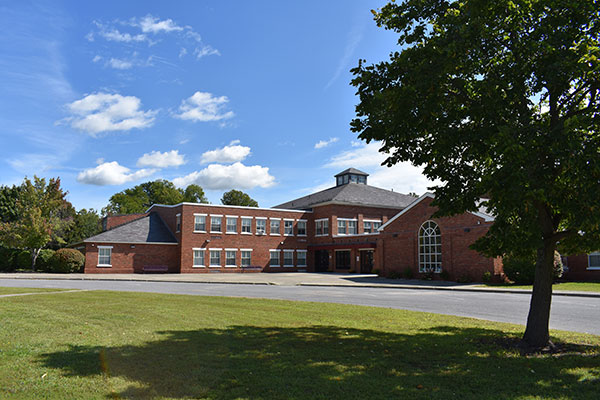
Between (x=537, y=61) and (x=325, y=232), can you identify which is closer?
(x=537, y=61)

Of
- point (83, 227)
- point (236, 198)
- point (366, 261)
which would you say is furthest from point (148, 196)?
point (366, 261)

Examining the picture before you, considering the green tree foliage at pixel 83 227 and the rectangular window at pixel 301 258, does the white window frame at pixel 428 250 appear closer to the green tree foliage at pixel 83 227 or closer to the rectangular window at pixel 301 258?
the rectangular window at pixel 301 258

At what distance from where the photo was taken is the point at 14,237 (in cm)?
4384

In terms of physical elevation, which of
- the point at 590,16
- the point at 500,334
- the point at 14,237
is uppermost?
the point at 590,16

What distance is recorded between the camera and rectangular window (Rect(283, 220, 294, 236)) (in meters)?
54.5

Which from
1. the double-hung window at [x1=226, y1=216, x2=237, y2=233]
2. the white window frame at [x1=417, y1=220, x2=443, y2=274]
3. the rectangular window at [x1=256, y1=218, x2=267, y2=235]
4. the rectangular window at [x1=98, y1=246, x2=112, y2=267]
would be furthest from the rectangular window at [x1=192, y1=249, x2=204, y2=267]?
the white window frame at [x1=417, y1=220, x2=443, y2=274]

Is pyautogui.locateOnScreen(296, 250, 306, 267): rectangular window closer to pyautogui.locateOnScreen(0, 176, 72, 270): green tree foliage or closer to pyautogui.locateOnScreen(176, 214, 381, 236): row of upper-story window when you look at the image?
pyautogui.locateOnScreen(176, 214, 381, 236): row of upper-story window

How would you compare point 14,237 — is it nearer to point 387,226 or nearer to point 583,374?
point 387,226

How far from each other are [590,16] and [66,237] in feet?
221

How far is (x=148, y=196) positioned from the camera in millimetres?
99375

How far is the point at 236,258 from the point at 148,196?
5487 cm

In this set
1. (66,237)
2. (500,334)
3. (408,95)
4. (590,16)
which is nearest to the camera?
(590,16)

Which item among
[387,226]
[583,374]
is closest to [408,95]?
[583,374]

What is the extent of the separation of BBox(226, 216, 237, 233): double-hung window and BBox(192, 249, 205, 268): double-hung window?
365 cm
